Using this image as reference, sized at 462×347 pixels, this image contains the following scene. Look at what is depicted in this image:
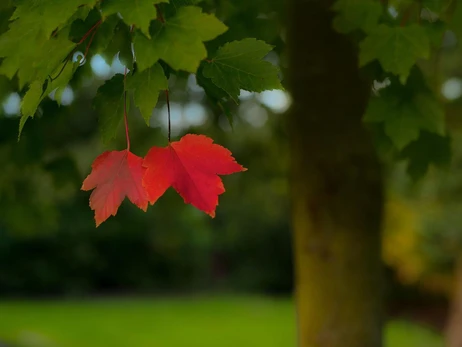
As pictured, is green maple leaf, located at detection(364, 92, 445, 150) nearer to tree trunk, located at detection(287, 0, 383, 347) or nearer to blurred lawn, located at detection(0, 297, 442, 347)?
tree trunk, located at detection(287, 0, 383, 347)

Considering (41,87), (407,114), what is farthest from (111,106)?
(407,114)

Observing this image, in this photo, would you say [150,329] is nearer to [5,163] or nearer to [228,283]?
[228,283]

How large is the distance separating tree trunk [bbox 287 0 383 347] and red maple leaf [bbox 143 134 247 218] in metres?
1.34

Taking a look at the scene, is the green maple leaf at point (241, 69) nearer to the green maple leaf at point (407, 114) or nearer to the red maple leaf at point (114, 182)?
the red maple leaf at point (114, 182)

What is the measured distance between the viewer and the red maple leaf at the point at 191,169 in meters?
1.02

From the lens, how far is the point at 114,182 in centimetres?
102

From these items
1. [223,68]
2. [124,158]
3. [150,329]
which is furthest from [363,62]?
[150,329]

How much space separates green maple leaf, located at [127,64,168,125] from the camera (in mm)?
1064

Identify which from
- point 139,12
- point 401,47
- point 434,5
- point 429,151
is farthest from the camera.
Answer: point 429,151

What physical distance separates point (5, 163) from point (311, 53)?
4.01 feet

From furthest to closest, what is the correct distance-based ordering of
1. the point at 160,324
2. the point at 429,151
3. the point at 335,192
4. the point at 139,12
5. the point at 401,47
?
the point at 160,324 < the point at 335,192 < the point at 429,151 < the point at 401,47 < the point at 139,12

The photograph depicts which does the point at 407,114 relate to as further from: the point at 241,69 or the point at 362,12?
the point at 241,69

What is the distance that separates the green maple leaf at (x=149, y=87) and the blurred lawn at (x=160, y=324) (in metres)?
8.95

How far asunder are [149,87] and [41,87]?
0.19 m
